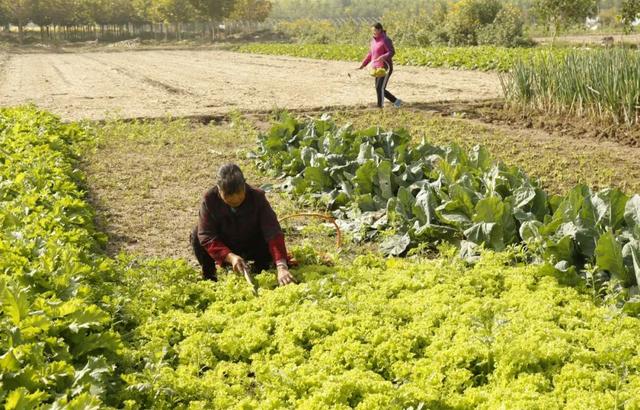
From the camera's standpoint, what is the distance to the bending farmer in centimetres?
586

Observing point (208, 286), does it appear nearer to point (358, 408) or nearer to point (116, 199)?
point (358, 408)

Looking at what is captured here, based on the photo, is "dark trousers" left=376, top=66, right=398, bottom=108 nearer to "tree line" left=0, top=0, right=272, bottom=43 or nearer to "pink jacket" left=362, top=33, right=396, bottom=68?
"pink jacket" left=362, top=33, right=396, bottom=68

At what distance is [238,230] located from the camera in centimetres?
610

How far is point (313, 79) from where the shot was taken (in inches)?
992

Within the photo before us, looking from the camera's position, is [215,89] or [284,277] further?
[215,89]

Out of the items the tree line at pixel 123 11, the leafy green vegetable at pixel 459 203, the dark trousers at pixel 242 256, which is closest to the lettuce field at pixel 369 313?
the leafy green vegetable at pixel 459 203

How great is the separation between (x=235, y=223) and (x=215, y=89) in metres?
17.1

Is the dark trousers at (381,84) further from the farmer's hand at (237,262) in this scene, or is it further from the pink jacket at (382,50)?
the farmer's hand at (237,262)

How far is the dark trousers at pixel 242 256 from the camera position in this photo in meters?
A: 6.29

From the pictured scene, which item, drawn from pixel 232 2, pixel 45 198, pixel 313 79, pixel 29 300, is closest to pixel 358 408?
pixel 29 300

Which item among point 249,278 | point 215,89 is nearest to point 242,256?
point 249,278

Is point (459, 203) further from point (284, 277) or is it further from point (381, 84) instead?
point (381, 84)

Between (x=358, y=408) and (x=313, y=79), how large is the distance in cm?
2201

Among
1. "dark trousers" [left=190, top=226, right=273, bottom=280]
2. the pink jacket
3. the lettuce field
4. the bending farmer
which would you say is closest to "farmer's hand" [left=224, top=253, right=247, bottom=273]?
the bending farmer
